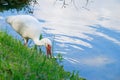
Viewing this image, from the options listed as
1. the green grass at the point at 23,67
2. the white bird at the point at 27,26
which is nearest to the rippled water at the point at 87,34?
the white bird at the point at 27,26

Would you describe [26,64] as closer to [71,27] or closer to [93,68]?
[93,68]

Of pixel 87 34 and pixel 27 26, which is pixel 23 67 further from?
pixel 87 34

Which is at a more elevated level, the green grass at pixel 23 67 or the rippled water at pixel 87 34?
the green grass at pixel 23 67

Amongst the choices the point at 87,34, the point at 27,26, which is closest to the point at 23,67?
the point at 27,26

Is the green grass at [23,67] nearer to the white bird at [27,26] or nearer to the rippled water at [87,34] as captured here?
the rippled water at [87,34]

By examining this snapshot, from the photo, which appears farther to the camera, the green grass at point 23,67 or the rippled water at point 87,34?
the rippled water at point 87,34

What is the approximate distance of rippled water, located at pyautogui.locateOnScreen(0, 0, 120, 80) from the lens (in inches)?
356

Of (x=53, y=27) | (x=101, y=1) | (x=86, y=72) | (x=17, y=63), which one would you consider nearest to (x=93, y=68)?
(x=86, y=72)

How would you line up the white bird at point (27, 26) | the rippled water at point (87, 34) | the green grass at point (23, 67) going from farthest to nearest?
the white bird at point (27, 26), the rippled water at point (87, 34), the green grass at point (23, 67)

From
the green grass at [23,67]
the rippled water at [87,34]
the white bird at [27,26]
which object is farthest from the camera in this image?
the white bird at [27,26]

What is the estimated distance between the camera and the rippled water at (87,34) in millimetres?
9039

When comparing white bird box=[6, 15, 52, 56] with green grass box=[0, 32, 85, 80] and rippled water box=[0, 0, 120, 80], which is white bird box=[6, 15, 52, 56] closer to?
rippled water box=[0, 0, 120, 80]

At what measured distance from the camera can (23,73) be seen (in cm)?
571

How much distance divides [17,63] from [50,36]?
171 inches
